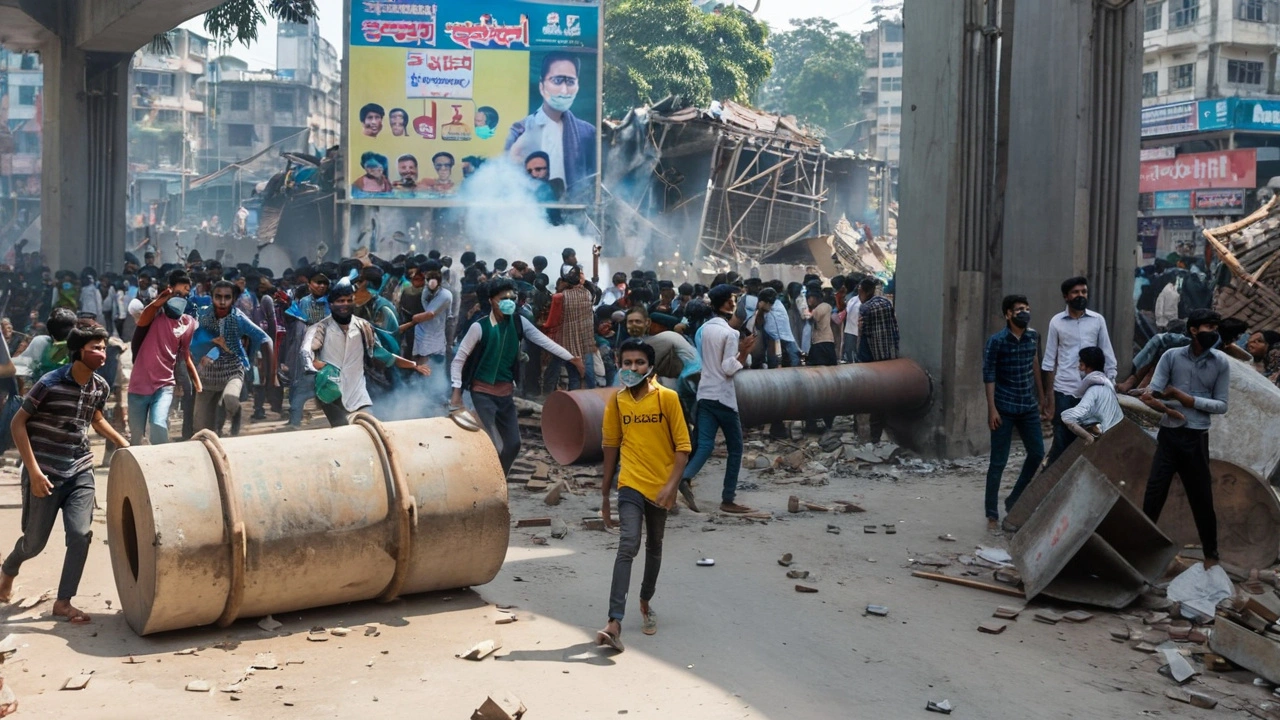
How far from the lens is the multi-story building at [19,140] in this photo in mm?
52469

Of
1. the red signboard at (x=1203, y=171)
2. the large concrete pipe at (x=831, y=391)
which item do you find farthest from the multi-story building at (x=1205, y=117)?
the large concrete pipe at (x=831, y=391)

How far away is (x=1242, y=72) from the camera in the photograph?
38531 millimetres

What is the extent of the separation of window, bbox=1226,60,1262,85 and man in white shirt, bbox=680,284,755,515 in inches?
1400

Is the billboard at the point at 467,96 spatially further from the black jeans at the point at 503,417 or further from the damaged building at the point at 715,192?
the black jeans at the point at 503,417

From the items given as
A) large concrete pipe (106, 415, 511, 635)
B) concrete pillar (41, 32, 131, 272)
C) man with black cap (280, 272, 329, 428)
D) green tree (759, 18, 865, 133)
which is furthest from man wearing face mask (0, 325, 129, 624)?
green tree (759, 18, 865, 133)

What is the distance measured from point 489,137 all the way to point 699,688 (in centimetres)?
2138

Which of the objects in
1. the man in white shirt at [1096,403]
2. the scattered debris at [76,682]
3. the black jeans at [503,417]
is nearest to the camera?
the scattered debris at [76,682]

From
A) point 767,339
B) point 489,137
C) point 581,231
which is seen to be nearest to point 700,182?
point 581,231

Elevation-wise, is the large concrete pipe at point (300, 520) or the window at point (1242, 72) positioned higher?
the window at point (1242, 72)

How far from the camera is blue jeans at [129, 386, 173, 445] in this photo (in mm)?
8453

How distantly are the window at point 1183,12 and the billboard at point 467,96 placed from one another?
73.5 feet

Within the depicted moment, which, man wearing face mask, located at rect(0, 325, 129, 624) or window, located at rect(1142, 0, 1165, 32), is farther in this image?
window, located at rect(1142, 0, 1165, 32)

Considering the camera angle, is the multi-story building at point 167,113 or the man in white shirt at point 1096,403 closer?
the man in white shirt at point 1096,403

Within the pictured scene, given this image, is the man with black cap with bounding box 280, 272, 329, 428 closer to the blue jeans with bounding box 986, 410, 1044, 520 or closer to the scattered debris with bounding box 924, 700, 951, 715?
the blue jeans with bounding box 986, 410, 1044, 520
